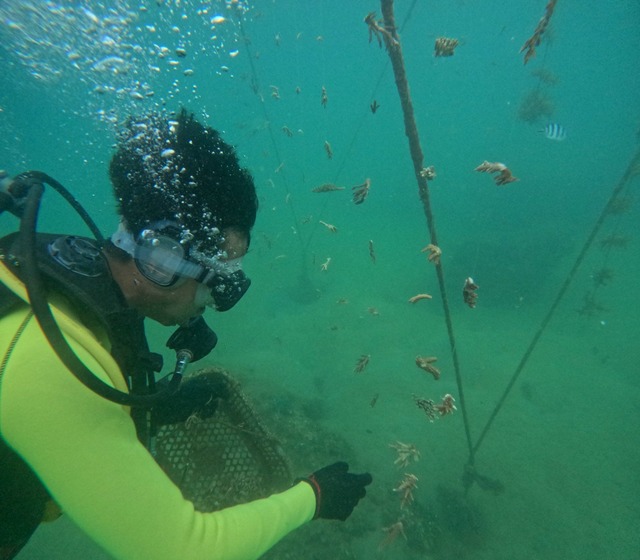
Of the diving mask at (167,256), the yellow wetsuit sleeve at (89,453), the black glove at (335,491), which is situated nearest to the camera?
the yellow wetsuit sleeve at (89,453)

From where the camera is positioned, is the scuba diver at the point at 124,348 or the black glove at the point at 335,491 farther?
the black glove at the point at 335,491

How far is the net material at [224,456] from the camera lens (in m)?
3.27

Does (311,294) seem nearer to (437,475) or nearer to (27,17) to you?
(437,475)

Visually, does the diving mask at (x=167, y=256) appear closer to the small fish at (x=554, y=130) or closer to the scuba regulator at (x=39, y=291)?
the scuba regulator at (x=39, y=291)

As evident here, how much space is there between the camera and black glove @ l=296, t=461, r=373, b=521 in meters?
2.47

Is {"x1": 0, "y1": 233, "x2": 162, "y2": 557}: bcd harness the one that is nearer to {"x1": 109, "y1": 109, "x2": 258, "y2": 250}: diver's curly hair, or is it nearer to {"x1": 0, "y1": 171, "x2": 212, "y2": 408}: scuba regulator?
{"x1": 0, "y1": 171, "x2": 212, "y2": 408}: scuba regulator

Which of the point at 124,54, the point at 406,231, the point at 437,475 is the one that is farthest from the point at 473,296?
the point at 124,54

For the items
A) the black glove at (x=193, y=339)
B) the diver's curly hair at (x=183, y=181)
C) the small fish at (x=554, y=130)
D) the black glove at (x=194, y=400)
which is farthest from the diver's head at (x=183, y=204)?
the small fish at (x=554, y=130)

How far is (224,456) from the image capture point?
3551mm

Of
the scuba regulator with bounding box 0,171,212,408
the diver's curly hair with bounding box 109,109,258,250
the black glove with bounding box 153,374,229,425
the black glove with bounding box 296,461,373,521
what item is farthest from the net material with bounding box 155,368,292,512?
the diver's curly hair with bounding box 109,109,258,250

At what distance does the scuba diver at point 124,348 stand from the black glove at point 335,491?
1 cm

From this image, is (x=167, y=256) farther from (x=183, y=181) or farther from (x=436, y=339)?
(x=436, y=339)

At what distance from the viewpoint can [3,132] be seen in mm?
39281

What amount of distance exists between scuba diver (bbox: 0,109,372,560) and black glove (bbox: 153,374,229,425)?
75 cm
